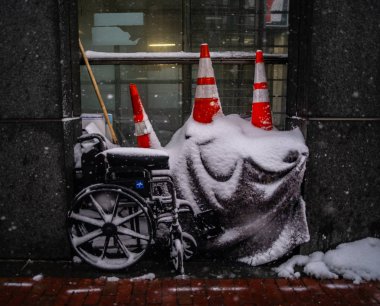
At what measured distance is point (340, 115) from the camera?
397 cm

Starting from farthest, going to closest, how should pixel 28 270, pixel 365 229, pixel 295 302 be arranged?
pixel 365 229 < pixel 28 270 < pixel 295 302

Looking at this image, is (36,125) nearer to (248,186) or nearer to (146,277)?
(146,277)

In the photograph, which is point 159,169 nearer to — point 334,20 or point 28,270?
point 28,270

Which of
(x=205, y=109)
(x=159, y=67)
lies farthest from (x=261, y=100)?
(x=159, y=67)

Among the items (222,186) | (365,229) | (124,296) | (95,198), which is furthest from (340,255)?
(95,198)

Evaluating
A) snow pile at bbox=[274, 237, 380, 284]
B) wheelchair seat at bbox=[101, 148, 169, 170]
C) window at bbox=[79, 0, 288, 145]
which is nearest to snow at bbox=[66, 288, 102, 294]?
wheelchair seat at bbox=[101, 148, 169, 170]

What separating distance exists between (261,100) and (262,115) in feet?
0.54

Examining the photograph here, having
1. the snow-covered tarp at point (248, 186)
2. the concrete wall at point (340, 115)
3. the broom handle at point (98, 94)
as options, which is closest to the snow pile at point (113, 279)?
the snow-covered tarp at point (248, 186)

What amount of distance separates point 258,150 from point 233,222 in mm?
796

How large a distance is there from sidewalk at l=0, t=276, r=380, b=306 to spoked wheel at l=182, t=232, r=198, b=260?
14.4 inches

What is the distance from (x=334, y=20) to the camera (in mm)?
3859

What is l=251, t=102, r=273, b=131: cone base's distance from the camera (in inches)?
168

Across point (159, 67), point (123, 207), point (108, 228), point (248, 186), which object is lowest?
point (108, 228)

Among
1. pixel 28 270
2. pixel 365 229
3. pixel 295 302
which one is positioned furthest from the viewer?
pixel 365 229
